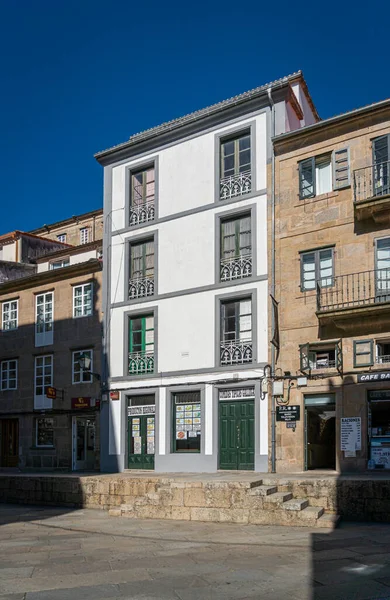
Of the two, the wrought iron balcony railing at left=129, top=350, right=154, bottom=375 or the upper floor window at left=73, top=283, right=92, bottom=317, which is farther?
the upper floor window at left=73, top=283, right=92, bottom=317

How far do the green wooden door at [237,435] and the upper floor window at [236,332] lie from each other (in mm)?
1423

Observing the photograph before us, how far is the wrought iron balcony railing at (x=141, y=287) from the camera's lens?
24.7 metres

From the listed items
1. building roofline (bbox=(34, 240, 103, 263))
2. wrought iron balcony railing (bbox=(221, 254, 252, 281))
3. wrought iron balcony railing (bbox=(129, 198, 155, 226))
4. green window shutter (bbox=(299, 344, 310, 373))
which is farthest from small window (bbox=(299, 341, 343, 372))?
building roofline (bbox=(34, 240, 103, 263))

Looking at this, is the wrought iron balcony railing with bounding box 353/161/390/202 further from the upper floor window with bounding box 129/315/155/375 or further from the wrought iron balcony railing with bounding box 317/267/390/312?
the upper floor window with bounding box 129/315/155/375

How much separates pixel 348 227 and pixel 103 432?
11.2m

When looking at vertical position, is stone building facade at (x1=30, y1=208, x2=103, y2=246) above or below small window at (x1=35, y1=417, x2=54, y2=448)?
above

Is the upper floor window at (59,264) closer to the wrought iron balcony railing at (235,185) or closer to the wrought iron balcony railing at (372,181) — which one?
the wrought iron balcony railing at (235,185)

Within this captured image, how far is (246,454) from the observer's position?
2123 cm

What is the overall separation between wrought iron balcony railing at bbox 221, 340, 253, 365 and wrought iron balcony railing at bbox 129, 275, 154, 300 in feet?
12.5

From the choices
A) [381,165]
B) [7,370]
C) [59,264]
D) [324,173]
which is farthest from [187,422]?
[59,264]

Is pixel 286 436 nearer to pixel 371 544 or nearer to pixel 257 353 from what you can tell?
pixel 257 353

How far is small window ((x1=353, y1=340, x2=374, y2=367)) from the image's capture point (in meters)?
19.1

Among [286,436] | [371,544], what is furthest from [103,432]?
[371,544]

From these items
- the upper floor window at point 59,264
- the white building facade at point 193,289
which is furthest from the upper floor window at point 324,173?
the upper floor window at point 59,264
